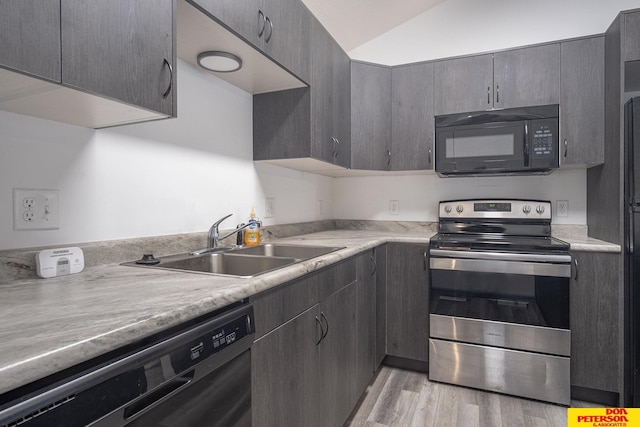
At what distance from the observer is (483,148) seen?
228 centimetres

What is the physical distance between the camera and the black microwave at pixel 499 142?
2125 millimetres

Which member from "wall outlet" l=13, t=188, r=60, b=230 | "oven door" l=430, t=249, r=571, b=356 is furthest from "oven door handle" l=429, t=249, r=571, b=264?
"wall outlet" l=13, t=188, r=60, b=230

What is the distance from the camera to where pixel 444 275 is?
209 centimetres

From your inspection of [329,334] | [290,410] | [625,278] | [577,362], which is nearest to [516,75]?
[625,278]

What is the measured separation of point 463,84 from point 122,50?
214 cm

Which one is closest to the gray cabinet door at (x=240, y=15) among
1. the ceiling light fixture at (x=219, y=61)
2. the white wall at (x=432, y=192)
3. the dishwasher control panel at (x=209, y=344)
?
the ceiling light fixture at (x=219, y=61)

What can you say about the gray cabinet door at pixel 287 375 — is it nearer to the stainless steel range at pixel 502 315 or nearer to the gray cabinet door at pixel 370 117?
the stainless steel range at pixel 502 315

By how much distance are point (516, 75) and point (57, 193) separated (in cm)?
254

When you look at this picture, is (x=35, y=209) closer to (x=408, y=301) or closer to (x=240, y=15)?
(x=240, y=15)

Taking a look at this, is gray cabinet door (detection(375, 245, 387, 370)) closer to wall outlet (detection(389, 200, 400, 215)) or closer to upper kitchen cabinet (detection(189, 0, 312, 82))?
wall outlet (detection(389, 200, 400, 215))

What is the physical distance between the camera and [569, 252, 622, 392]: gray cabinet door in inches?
72.1

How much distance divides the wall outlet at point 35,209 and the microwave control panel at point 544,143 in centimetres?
246

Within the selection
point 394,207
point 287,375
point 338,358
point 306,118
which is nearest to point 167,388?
point 287,375

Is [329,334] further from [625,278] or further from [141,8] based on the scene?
[625,278]
